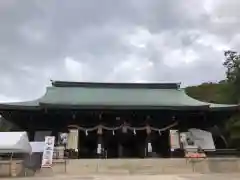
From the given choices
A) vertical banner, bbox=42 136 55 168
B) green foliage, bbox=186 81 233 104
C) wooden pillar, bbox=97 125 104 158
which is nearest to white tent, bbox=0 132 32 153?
vertical banner, bbox=42 136 55 168

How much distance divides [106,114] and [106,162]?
4.39 m

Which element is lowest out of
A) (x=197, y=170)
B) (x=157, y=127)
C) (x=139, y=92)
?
(x=197, y=170)

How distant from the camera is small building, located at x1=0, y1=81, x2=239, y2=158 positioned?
75.3 ft

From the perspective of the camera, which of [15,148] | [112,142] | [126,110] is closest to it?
[15,148]

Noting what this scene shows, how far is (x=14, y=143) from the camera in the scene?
2014 centimetres

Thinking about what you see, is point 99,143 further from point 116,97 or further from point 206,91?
point 206,91

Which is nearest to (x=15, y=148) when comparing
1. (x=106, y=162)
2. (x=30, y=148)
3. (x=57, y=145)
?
(x=30, y=148)

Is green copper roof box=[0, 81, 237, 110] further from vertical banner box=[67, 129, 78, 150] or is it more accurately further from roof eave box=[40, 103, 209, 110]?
vertical banner box=[67, 129, 78, 150]

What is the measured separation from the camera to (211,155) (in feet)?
77.2

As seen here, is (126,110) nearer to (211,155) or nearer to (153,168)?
(153,168)

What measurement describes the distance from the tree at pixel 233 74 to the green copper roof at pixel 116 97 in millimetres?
4273

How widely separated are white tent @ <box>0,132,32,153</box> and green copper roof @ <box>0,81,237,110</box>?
2.15m

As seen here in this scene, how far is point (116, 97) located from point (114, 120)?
3.15m

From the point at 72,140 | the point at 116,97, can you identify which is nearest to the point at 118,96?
the point at 116,97
